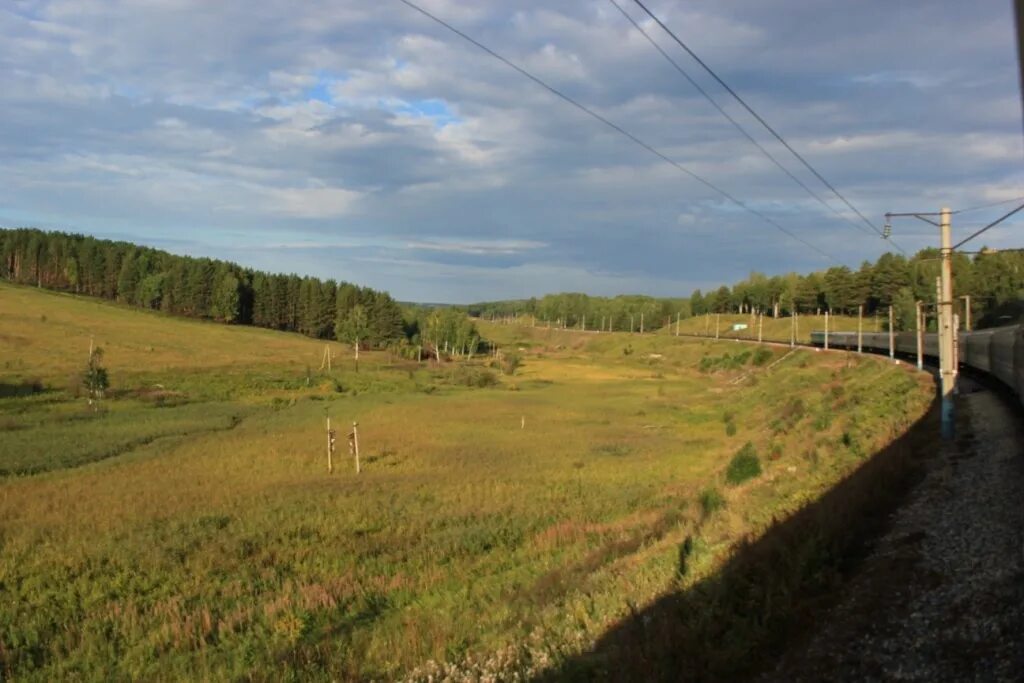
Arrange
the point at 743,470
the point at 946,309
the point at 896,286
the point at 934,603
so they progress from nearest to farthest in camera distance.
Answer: the point at 934,603 → the point at 946,309 → the point at 743,470 → the point at 896,286

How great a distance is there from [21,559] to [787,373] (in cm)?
6653

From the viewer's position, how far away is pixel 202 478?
31141 mm

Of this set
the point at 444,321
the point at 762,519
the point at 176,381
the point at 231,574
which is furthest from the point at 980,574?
the point at 444,321

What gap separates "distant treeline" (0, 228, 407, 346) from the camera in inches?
6093

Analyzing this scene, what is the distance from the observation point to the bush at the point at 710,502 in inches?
765

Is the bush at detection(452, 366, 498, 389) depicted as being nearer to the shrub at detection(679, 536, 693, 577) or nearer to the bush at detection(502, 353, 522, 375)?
the bush at detection(502, 353, 522, 375)

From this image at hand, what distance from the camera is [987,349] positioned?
118ft

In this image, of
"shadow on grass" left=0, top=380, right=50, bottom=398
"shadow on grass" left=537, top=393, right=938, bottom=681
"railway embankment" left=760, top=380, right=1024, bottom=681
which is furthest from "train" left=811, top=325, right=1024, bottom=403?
"shadow on grass" left=0, top=380, right=50, bottom=398

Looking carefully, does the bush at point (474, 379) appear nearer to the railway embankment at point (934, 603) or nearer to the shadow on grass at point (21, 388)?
the shadow on grass at point (21, 388)

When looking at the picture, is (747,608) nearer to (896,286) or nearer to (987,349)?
(987,349)

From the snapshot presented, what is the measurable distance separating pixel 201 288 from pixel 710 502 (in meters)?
153

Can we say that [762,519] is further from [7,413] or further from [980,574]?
[7,413]

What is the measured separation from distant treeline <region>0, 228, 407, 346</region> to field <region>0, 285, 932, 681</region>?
9190 centimetres

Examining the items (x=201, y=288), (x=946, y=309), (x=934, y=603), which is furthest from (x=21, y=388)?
(x=201, y=288)
